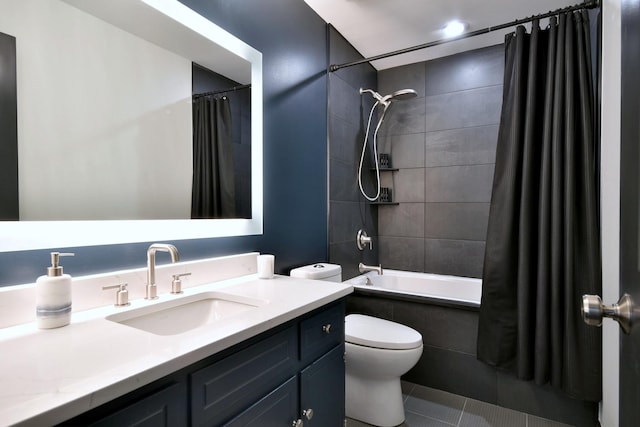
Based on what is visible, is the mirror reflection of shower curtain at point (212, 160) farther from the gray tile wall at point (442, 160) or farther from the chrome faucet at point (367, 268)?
the gray tile wall at point (442, 160)

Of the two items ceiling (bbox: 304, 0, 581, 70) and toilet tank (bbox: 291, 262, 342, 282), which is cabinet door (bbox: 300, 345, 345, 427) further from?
ceiling (bbox: 304, 0, 581, 70)

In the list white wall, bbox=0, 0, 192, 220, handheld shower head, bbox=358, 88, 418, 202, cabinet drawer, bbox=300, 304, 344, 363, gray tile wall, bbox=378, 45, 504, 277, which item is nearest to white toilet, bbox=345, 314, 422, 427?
cabinet drawer, bbox=300, 304, 344, 363

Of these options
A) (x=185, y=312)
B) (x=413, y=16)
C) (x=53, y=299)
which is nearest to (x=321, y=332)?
(x=185, y=312)

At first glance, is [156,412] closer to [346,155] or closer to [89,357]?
[89,357]

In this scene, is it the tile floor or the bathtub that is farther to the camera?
the bathtub

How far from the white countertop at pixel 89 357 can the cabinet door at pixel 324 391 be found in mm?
262

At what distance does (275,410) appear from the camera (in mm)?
1022

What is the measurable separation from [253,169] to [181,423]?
1.23 meters

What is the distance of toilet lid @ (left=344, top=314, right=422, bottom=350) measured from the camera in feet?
5.74

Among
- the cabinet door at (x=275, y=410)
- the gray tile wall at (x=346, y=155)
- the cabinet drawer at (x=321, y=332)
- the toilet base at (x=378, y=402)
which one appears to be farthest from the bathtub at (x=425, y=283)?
the cabinet door at (x=275, y=410)

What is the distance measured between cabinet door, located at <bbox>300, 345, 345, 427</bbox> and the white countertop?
0.86ft

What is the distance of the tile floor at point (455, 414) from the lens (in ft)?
6.06

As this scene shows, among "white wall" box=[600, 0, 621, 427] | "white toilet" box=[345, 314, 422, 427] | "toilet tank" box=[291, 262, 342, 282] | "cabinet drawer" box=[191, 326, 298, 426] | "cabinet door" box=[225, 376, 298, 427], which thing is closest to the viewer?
"cabinet drawer" box=[191, 326, 298, 426]

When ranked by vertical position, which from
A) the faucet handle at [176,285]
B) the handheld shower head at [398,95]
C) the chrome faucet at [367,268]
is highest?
the handheld shower head at [398,95]
